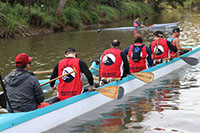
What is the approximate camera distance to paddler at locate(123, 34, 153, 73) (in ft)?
A: 34.4

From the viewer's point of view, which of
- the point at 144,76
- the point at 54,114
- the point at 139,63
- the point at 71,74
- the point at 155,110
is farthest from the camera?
the point at 139,63

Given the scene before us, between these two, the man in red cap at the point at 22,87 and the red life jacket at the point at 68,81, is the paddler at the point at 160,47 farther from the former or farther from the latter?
the man in red cap at the point at 22,87

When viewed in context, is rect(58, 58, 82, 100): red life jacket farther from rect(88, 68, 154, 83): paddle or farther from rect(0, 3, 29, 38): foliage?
rect(0, 3, 29, 38): foliage

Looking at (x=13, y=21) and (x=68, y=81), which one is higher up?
(x=13, y=21)

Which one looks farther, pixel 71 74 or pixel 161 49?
pixel 161 49

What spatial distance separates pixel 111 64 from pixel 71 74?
2020 mm

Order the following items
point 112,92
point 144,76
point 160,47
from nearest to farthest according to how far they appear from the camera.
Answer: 1. point 112,92
2. point 144,76
3. point 160,47

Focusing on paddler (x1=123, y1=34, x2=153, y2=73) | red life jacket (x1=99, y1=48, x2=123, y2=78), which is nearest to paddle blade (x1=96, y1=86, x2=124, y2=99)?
red life jacket (x1=99, y1=48, x2=123, y2=78)

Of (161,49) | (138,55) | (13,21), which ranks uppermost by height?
(13,21)

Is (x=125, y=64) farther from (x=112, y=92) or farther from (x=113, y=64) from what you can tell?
(x=112, y=92)

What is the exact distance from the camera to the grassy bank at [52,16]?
25.9 m

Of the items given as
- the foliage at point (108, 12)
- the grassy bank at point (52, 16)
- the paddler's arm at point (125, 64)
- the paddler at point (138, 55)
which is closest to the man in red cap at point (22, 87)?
the paddler's arm at point (125, 64)

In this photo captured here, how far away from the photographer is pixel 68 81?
25.4 feet

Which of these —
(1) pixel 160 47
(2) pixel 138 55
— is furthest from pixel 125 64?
(1) pixel 160 47
